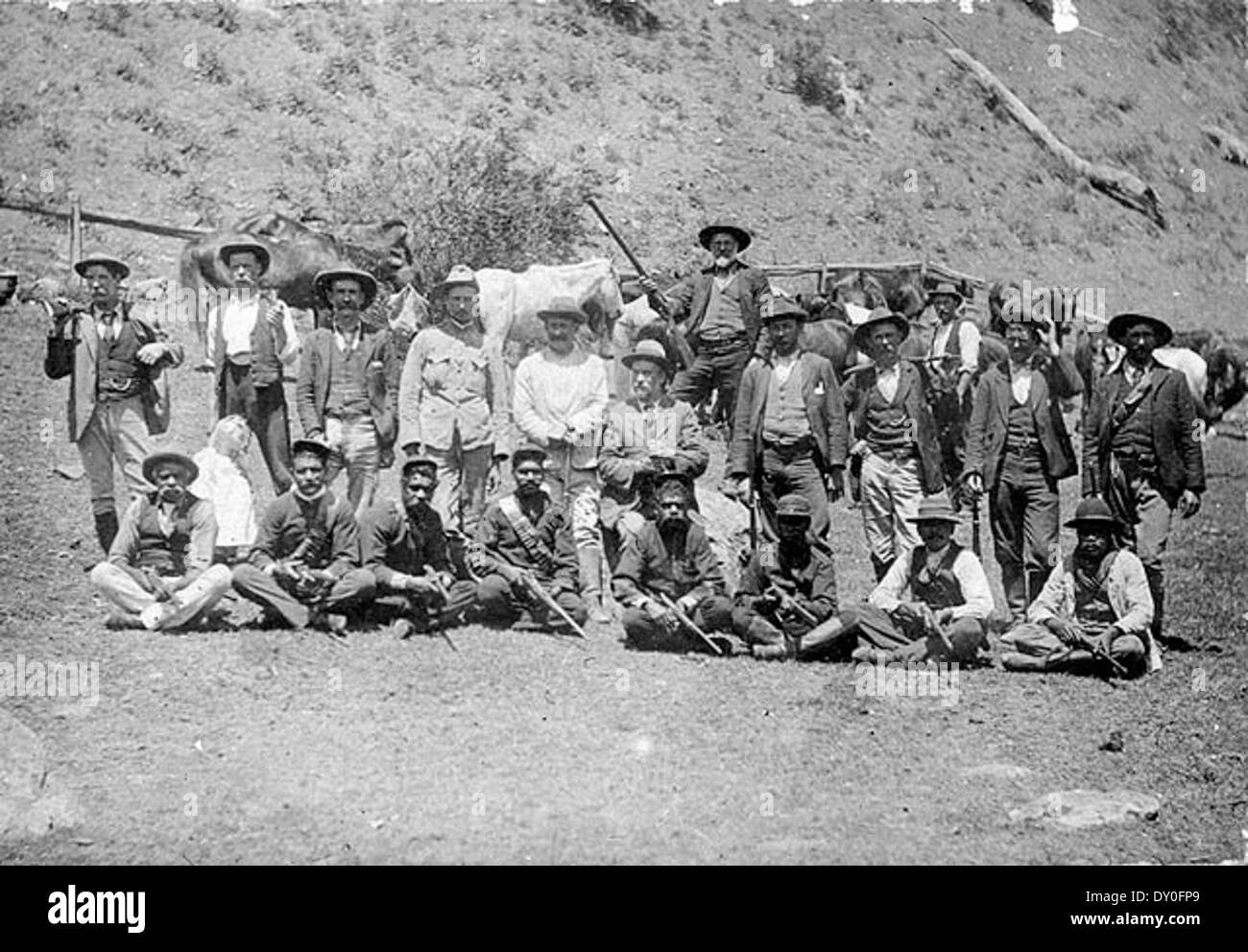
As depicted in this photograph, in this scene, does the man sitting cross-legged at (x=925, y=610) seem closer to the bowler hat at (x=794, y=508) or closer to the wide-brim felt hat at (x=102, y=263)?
the bowler hat at (x=794, y=508)

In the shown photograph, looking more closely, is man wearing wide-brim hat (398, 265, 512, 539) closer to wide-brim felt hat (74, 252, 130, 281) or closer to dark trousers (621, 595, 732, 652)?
dark trousers (621, 595, 732, 652)

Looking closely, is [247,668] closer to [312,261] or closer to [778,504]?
[778,504]

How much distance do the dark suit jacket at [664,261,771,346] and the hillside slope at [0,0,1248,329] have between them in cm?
521

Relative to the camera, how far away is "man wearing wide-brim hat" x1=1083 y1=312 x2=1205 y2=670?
7.86 meters

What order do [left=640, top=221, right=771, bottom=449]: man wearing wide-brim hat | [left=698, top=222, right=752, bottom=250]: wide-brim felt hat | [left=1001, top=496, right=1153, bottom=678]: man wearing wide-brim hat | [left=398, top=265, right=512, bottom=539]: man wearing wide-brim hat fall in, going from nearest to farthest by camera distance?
[left=1001, top=496, right=1153, bottom=678]: man wearing wide-brim hat < [left=398, top=265, right=512, bottom=539]: man wearing wide-brim hat < [left=698, top=222, right=752, bottom=250]: wide-brim felt hat < [left=640, top=221, right=771, bottom=449]: man wearing wide-brim hat

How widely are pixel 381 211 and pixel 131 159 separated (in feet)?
10.3

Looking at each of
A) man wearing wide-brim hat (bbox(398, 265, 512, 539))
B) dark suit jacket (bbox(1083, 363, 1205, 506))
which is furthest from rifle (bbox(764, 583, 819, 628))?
dark suit jacket (bbox(1083, 363, 1205, 506))

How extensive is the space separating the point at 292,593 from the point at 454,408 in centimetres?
149

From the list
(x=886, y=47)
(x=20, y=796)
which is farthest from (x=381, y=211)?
(x=886, y=47)

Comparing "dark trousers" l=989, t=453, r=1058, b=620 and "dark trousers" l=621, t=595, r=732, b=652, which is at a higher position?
"dark trousers" l=989, t=453, r=1058, b=620

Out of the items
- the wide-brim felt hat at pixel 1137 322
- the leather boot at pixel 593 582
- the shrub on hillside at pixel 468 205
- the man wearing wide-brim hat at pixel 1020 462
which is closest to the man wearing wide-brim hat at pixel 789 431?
the man wearing wide-brim hat at pixel 1020 462

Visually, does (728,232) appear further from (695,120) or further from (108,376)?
(695,120)

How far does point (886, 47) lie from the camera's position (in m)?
21.9
